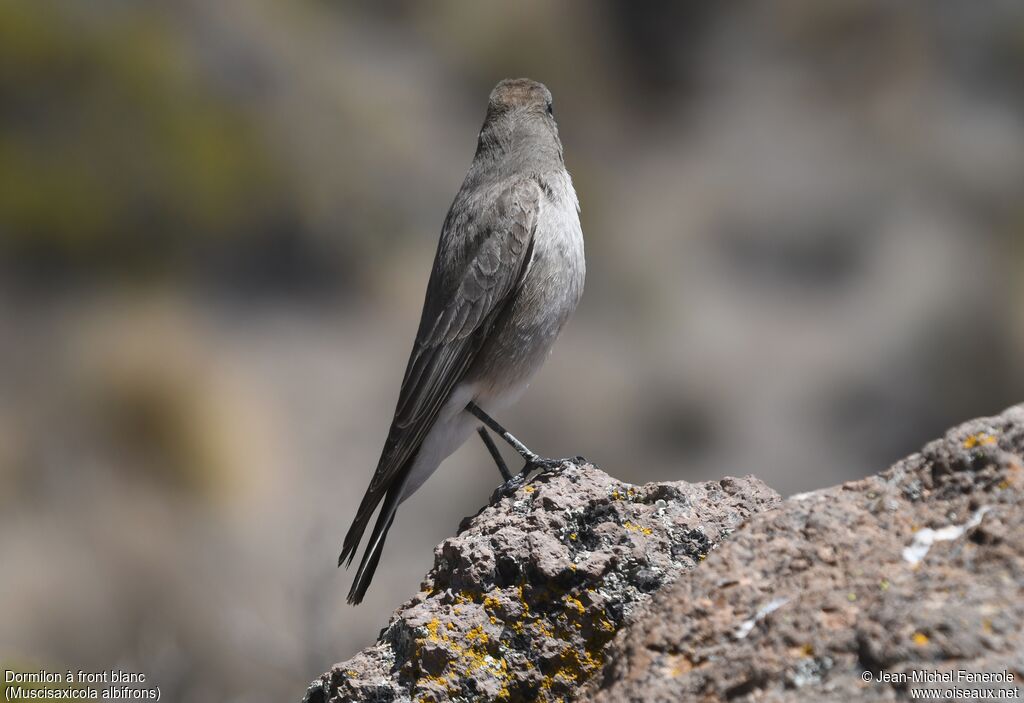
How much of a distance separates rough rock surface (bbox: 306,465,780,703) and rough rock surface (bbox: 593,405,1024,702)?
0.24m

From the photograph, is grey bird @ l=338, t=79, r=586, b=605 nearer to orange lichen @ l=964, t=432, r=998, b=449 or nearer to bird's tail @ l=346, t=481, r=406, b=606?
bird's tail @ l=346, t=481, r=406, b=606

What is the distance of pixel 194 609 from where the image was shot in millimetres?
10727

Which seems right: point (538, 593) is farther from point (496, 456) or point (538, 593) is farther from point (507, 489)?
point (496, 456)

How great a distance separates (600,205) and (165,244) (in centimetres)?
535

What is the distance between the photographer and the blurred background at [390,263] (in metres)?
11.8

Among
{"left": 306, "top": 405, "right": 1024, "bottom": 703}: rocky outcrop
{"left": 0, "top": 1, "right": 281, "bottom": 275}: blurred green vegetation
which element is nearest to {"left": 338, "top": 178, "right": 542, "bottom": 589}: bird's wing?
{"left": 306, "top": 405, "right": 1024, "bottom": 703}: rocky outcrop

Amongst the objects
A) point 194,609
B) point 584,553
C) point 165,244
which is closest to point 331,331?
point 165,244

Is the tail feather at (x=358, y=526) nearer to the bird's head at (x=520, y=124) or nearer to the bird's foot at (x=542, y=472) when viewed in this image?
the bird's foot at (x=542, y=472)

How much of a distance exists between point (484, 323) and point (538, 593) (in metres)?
1.89

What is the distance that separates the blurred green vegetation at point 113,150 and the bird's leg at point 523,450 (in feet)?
30.2

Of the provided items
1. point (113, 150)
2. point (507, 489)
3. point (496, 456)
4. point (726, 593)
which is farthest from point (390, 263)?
point (726, 593)

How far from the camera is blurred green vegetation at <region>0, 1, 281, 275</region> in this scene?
13.4 meters

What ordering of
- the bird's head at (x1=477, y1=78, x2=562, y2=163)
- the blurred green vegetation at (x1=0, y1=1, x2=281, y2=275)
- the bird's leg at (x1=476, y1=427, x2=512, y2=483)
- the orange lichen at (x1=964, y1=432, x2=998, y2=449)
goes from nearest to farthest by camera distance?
1. the orange lichen at (x1=964, y1=432, x2=998, y2=449)
2. the bird's leg at (x1=476, y1=427, x2=512, y2=483)
3. the bird's head at (x1=477, y1=78, x2=562, y2=163)
4. the blurred green vegetation at (x1=0, y1=1, x2=281, y2=275)

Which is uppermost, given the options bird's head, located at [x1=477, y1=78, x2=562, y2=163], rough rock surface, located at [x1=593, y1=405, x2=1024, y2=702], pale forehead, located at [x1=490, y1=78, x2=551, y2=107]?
pale forehead, located at [x1=490, y1=78, x2=551, y2=107]
